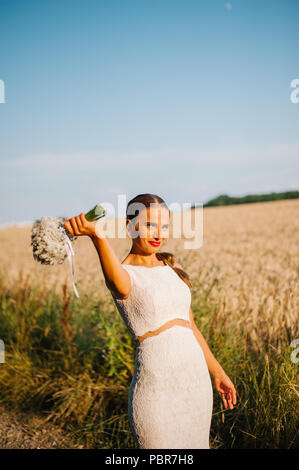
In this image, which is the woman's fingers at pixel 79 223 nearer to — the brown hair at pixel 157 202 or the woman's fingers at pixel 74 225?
the woman's fingers at pixel 74 225

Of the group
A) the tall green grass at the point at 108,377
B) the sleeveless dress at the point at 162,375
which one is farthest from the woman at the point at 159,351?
the tall green grass at the point at 108,377

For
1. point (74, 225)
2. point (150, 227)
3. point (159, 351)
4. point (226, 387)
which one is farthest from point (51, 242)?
point (226, 387)

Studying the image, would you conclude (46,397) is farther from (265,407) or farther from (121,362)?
(265,407)

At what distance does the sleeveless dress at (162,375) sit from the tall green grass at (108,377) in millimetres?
961

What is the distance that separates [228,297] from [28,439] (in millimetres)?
2495

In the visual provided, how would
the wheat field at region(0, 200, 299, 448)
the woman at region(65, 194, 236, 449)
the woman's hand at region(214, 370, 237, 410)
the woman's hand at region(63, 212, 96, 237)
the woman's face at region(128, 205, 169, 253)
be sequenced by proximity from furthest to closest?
the wheat field at region(0, 200, 299, 448) → the woman's hand at region(214, 370, 237, 410) → the woman's face at region(128, 205, 169, 253) → the woman at region(65, 194, 236, 449) → the woman's hand at region(63, 212, 96, 237)

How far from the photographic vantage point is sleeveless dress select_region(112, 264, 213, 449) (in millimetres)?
1844

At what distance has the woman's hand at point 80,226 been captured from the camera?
1656 mm

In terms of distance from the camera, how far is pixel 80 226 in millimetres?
1660

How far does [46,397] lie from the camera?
3750 millimetres

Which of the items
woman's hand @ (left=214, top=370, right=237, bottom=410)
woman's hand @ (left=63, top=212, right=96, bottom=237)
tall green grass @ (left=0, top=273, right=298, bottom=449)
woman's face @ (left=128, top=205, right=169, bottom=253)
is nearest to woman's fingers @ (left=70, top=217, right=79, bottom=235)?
woman's hand @ (left=63, top=212, right=96, bottom=237)

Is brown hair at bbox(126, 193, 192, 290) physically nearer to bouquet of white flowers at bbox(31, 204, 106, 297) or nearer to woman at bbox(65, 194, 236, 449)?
woman at bbox(65, 194, 236, 449)

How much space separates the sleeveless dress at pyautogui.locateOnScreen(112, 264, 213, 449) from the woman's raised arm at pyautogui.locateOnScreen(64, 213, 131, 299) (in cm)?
12
